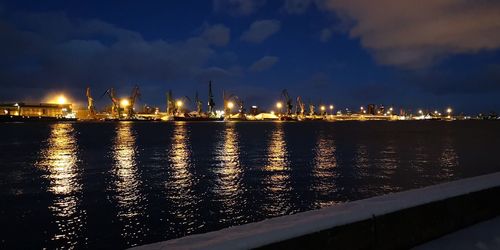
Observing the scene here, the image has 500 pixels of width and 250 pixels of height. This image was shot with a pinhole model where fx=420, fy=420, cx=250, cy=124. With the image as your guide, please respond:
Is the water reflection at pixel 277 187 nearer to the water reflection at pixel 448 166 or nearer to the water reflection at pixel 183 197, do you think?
the water reflection at pixel 183 197

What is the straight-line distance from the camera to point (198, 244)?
3980 mm

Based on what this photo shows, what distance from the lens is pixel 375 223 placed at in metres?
4.97

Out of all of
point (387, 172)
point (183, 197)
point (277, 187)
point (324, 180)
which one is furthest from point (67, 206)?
point (387, 172)

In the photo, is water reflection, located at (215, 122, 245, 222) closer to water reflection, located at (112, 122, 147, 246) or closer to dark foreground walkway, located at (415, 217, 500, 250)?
water reflection, located at (112, 122, 147, 246)

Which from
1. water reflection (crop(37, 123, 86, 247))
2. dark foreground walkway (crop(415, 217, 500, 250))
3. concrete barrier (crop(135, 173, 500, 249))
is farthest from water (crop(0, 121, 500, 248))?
dark foreground walkway (crop(415, 217, 500, 250))

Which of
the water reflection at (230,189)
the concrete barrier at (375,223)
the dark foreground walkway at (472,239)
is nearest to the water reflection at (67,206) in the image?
the water reflection at (230,189)

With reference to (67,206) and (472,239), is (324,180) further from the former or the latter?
(472,239)

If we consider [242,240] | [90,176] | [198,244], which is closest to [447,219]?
[242,240]

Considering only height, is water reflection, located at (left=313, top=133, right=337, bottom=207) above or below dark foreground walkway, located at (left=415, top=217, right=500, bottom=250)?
below

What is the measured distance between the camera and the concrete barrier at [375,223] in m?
4.15

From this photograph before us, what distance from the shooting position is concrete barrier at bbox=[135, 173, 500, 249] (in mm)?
4152

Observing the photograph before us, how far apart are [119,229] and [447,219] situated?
29.5ft

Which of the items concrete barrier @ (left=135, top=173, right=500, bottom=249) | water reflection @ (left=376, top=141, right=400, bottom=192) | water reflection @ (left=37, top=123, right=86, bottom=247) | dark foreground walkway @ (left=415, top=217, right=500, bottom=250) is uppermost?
concrete barrier @ (left=135, top=173, right=500, bottom=249)

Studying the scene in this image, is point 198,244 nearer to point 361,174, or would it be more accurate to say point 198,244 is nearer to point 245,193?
point 245,193
